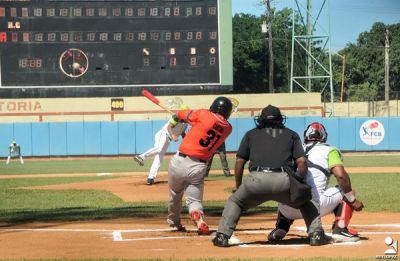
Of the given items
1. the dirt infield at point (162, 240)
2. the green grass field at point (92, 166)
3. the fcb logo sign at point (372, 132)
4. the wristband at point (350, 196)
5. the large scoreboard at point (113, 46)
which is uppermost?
the large scoreboard at point (113, 46)

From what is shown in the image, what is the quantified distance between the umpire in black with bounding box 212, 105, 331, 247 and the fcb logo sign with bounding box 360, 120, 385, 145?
31.3 meters

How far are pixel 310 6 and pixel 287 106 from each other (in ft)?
21.3

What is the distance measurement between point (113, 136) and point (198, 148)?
97.5 feet

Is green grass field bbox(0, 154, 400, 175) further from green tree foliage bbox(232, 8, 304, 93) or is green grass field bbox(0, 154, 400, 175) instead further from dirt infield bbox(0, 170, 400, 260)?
green tree foliage bbox(232, 8, 304, 93)

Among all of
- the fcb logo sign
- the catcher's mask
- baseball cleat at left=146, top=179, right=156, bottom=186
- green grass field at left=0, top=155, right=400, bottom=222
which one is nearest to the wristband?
the catcher's mask

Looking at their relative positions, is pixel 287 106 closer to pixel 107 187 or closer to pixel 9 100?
pixel 9 100

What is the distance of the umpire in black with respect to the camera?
699 centimetres

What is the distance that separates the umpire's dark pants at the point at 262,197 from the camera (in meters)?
6.96

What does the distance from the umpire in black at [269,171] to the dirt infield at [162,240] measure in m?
0.25

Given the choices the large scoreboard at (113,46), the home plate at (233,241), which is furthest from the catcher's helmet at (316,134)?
the large scoreboard at (113,46)

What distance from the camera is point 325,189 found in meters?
7.57

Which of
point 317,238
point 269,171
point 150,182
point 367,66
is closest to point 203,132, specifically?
point 269,171

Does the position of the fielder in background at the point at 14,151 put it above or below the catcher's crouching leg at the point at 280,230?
below

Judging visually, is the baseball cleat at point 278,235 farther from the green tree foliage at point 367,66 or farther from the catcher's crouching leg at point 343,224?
the green tree foliage at point 367,66
